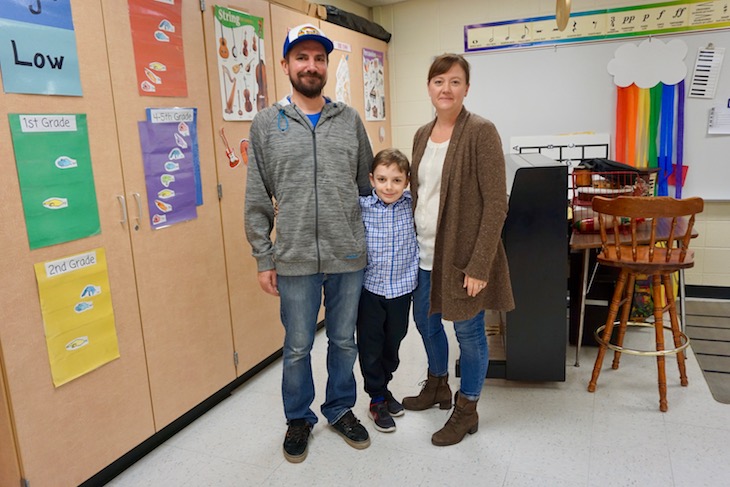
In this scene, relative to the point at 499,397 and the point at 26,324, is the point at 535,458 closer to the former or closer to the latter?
the point at 499,397

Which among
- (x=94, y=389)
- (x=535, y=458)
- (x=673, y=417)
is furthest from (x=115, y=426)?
(x=673, y=417)

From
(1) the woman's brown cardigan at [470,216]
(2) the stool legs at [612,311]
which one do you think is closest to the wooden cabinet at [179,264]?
(1) the woman's brown cardigan at [470,216]

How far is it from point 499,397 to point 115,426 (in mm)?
1656

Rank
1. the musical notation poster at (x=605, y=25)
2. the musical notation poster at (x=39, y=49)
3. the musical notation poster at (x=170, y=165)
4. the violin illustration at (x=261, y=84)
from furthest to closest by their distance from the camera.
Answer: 1. the musical notation poster at (x=605, y=25)
2. the violin illustration at (x=261, y=84)
3. the musical notation poster at (x=170, y=165)
4. the musical notation poster at (x=39, y=49)

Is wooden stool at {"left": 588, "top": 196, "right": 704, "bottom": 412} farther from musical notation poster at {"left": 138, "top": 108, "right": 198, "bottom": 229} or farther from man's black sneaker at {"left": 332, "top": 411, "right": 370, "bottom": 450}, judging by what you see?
musical notation poster at {"left": 138, "top": 108, "right": 198, "bottom": 229}

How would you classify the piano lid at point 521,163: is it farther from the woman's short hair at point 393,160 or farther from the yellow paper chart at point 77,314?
the yellow paper chart at point 77,314

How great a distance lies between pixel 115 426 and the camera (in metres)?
2.03

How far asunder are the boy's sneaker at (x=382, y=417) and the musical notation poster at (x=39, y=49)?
166 centimetres

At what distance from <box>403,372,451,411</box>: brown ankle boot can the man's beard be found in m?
1.34

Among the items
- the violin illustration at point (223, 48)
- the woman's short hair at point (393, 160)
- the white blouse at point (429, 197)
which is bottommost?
the white blouse at point (429, 197)

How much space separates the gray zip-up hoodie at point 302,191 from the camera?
1.96 meters

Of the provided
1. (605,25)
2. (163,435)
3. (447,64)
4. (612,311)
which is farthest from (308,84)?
(605,25)

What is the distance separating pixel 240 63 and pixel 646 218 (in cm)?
203

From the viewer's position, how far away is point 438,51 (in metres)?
4.39
